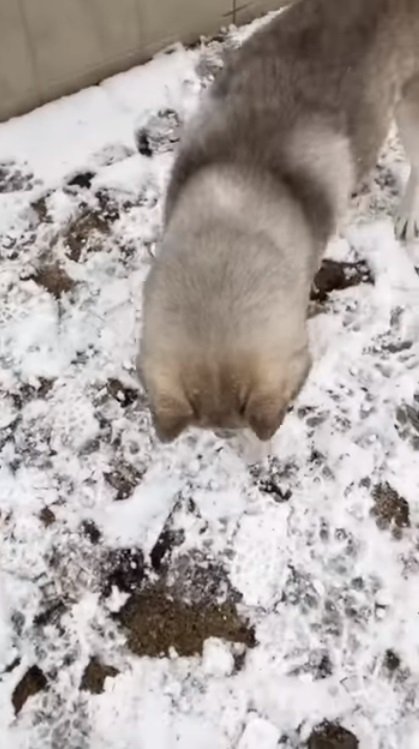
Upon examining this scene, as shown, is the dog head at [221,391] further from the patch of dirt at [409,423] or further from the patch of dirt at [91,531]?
the patch of dirt at [409,423]

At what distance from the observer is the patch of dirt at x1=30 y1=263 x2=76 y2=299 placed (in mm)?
3377

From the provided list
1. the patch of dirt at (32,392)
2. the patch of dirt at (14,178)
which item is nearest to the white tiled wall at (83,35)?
the patch of dirt at (14,178)

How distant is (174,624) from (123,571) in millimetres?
199

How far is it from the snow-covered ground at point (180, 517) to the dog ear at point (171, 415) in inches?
23.1

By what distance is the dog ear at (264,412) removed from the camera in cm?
237

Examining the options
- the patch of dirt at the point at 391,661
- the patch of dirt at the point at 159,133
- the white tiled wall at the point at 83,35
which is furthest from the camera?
the patch of dirt at the point at 159,133

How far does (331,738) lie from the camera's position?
267cm

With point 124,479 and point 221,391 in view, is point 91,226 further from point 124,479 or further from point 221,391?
point 221,391

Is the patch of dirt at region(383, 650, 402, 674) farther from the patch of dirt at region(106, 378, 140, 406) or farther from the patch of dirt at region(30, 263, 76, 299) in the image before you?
the patch of dirt at region(30, 263, 76, 299)

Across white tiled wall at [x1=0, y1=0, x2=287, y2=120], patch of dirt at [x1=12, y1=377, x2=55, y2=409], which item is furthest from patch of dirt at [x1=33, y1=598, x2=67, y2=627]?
white tiled wall at [x1=0, y1=0, x2=287, y2=120]

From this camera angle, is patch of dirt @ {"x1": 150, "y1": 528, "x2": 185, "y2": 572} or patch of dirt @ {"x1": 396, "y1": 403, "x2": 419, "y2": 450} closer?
patch of dirt @ {"x1": 150, "y1": 528, "x2": 185, "y2": 572}

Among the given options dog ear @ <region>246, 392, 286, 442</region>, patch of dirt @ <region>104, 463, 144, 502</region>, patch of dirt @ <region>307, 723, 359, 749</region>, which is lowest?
patch of dirt @ <region>307, 723, 359, 749</region>

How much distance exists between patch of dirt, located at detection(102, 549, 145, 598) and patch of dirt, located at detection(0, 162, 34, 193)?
1.29 m

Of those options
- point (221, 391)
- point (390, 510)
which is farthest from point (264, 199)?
point (390, 510)
